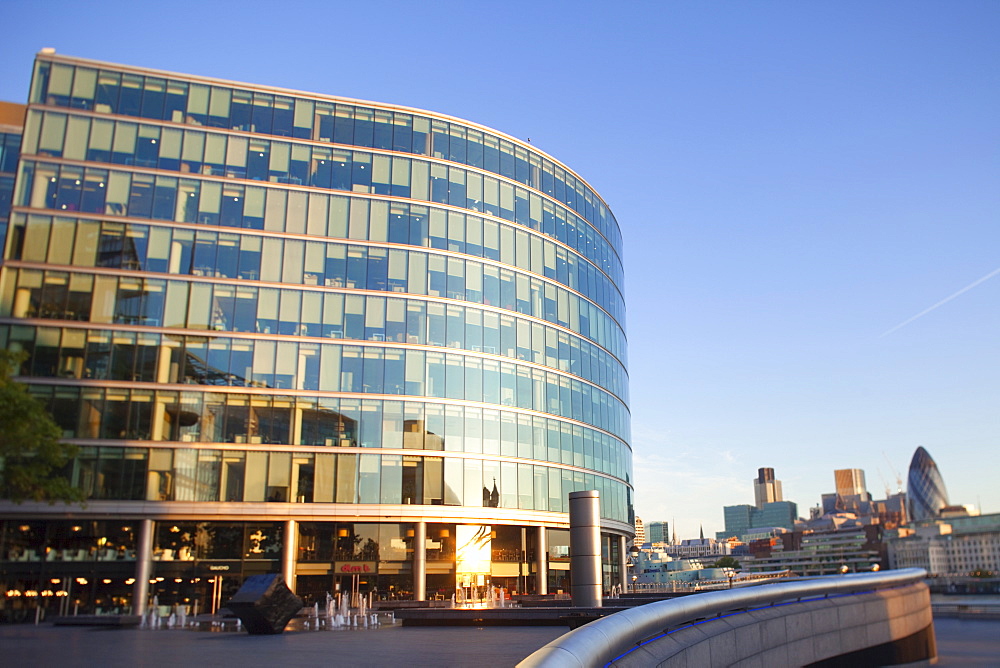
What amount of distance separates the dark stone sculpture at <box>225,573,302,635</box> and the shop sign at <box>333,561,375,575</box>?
26.4m

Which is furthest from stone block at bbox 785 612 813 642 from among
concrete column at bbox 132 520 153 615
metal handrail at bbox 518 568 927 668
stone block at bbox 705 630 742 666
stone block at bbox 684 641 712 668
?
concrete column at bbox 132 520 153 615

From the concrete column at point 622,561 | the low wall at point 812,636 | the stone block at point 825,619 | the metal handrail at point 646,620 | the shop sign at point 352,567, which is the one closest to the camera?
the metal handrail at point 646,620

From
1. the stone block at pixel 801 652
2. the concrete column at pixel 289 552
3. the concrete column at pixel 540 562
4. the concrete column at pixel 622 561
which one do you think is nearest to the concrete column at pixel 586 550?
the stone block at pixel 801 652

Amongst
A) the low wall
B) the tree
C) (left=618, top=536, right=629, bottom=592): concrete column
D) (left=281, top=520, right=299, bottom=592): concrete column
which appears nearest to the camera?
the low wall

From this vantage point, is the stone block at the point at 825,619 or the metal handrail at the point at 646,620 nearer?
the metal handrail at the point at 646,620

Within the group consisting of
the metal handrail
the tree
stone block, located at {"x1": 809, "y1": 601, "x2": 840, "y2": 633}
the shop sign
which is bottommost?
stone block, located at {"x1": 809, "y1": 601, "x2": 840, "y2": 633}

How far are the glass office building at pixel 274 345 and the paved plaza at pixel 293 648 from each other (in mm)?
23658

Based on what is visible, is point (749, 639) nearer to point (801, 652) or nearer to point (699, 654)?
point (699, 654)

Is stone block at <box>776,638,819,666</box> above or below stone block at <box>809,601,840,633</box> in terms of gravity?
below

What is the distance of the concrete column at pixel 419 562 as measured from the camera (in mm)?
50594

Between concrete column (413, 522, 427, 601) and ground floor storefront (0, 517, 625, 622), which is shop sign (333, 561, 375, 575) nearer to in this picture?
ground floor storefront (0, 517, 625, 622)

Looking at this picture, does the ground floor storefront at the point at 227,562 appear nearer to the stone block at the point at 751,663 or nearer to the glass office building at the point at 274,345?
the glass office building at the point at 274,345

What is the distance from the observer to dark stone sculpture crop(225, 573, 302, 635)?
2255cm

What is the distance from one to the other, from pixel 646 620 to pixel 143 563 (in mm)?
44275
